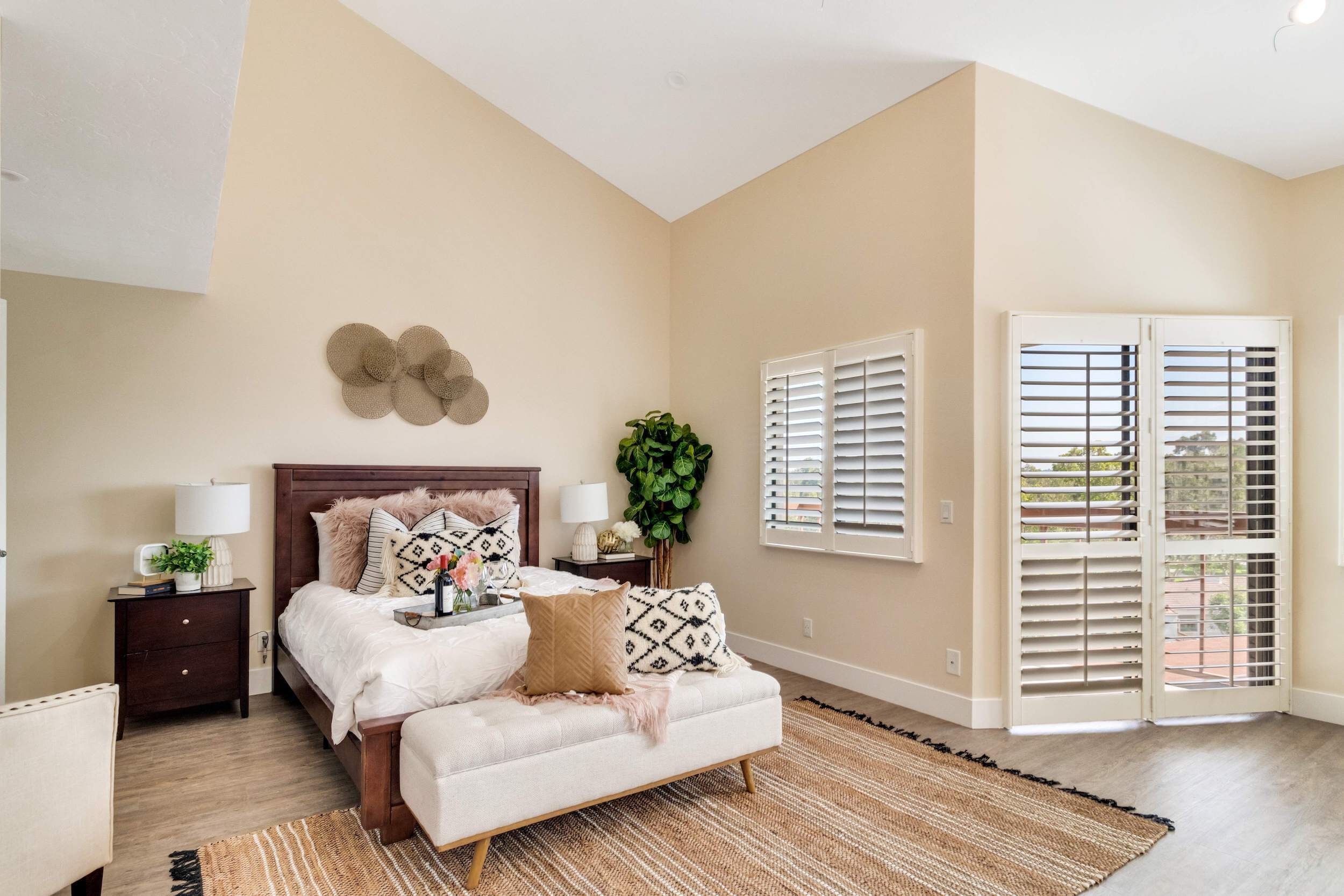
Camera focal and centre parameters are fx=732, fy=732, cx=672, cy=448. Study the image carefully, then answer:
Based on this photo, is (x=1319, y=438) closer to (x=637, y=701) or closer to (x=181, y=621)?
(x=637, y=701)

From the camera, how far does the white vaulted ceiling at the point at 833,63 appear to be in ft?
10.6

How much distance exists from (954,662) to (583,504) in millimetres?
2546

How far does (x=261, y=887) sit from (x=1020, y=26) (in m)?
4.45

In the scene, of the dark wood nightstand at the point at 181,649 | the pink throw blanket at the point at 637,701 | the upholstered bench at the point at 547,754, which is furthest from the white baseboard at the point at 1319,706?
the dark wood nightstand at the point at 181,649

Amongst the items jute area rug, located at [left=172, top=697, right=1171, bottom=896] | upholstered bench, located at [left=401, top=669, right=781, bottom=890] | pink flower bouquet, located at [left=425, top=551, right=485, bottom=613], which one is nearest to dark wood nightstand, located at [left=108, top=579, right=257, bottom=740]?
pink flower bouquet, located at [left=425, top=551, right=485, bottom=613]

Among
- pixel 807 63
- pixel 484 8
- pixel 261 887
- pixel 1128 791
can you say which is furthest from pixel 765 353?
pixel 261 887

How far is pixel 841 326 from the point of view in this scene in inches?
174

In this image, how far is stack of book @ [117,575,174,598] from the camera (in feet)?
11.9

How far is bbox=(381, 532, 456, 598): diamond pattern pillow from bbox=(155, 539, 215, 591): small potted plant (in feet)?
2.90

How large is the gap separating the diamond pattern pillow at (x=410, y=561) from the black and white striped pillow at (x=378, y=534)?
75mm

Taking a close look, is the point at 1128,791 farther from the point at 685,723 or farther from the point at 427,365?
the point at 427,365

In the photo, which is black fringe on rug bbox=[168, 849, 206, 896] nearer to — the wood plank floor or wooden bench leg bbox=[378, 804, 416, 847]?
the wood plank floor

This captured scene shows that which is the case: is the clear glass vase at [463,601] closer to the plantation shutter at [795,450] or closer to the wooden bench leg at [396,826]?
the wooden bench leg at [396,826]

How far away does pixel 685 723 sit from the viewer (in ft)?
8.73
